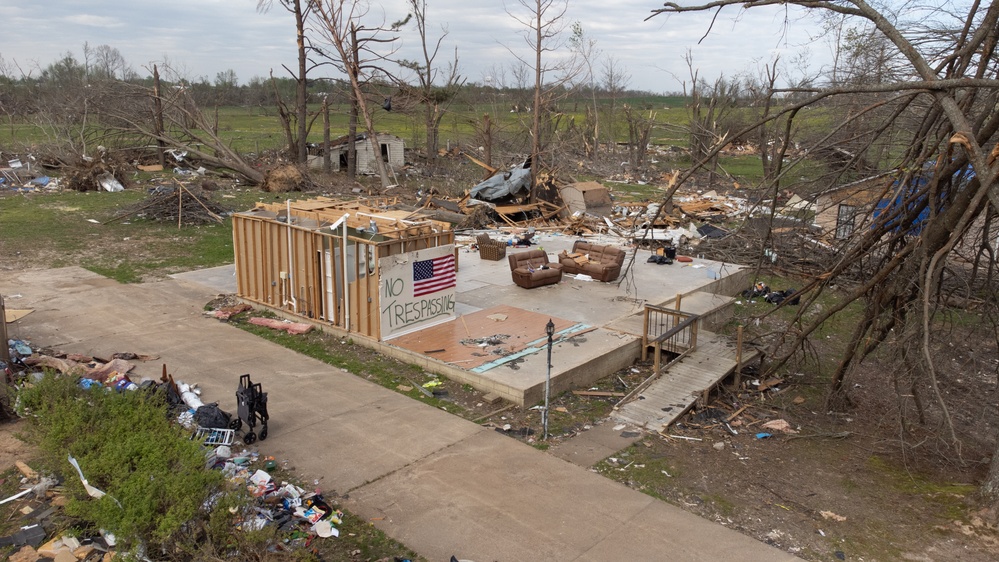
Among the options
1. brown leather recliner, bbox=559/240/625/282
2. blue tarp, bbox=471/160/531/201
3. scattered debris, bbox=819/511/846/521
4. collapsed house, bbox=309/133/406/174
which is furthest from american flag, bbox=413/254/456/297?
collapsed house, bbox=309/133/406/174

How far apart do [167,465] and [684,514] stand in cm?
540

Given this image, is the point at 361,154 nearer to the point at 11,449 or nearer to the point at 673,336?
the point at 673,336

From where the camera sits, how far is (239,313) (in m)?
14.8

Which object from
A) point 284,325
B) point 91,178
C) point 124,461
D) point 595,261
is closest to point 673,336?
point 595,261

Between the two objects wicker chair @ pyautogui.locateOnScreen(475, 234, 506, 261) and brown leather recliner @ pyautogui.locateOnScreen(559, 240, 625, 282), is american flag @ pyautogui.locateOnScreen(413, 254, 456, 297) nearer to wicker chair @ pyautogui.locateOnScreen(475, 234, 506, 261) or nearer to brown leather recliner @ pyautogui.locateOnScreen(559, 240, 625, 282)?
brown leather recliner @ pyautogui.locateOnScreen(559, 240, 625, 282)

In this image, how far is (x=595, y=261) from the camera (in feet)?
59.3

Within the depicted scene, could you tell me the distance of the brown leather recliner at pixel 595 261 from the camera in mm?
17047

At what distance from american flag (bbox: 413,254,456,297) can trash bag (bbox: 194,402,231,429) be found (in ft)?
15.5

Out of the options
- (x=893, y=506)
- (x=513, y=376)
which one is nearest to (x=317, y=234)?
(x=513, y=376)

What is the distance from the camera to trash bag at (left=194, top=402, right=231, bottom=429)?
8852mm

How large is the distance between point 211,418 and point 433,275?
5313mm

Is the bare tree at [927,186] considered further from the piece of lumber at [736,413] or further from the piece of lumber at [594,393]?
the piece of lumber at [594,393]

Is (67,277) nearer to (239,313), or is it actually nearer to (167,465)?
(239,313)

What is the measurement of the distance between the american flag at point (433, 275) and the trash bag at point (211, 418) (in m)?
4.73
